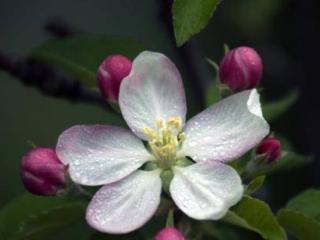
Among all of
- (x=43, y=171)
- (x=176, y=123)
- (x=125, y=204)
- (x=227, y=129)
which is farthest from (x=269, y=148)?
(x=43, y=171)

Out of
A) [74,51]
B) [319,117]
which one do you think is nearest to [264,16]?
[319,117]

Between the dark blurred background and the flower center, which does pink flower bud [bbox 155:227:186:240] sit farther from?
the dark blurred background

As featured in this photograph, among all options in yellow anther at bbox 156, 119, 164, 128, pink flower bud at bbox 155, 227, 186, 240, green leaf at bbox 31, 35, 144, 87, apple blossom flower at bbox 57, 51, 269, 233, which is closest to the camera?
pink flower bud at bbox 155, 227, 186, 240

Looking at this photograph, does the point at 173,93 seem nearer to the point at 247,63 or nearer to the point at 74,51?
the point at 247,63

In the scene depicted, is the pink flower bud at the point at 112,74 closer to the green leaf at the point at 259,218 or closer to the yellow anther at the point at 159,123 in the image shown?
the yellow anther at the point at 159,123

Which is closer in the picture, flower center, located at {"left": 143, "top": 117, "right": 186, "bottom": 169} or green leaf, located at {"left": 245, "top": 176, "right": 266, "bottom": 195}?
green leaf, located at {"left": 245, "top": 176, "right": 266, "bottom": 195}

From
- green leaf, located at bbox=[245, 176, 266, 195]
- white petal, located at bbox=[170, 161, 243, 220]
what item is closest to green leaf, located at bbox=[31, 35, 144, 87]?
white petal, located at bbox=[170, 161, 243, 220]
